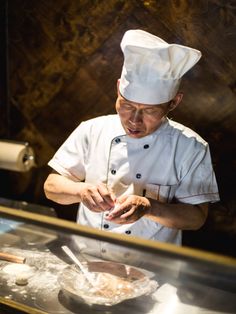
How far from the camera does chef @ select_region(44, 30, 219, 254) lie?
6.06ft

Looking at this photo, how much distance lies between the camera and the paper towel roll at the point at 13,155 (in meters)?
2.94

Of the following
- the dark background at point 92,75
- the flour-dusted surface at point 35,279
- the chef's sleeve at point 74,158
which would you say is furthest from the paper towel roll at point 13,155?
the flour-dusted surface at point 35,279

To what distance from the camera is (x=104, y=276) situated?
5.11ft

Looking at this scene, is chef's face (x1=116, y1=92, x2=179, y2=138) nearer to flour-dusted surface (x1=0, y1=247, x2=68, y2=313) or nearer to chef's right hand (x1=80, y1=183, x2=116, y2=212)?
chef's right hand (x1=80, y1=183, x2=116, y2=212)

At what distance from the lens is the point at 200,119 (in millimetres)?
2613

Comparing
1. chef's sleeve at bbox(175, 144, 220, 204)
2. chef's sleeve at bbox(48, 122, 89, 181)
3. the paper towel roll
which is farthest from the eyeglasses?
the paper towel roll

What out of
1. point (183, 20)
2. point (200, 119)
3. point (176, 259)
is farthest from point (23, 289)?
point (183, 20)

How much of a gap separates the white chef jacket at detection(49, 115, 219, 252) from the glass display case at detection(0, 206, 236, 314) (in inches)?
22.5

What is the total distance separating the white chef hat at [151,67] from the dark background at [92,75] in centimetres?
66

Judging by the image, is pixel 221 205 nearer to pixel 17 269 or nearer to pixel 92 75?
pixel 92 75

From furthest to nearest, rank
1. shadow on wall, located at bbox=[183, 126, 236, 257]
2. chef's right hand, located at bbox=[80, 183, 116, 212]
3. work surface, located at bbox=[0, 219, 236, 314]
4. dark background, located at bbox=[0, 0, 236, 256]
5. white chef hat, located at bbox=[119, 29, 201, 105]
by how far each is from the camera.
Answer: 1. shadow on wall, located at bbox=[183, 126, 236, 257]
2. dark background, located at bbox=[0, 0, 236, 256]
3. white chef hat, located at bbox=[119, 29, 201, 105]
4. chef's right hand, located at bbox=[80, 183, 116, 212]
5. work surface, located at bbox=[0, 219, 236, 314]

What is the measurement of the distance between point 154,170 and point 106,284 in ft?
2.61

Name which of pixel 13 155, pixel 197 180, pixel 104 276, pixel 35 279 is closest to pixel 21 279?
pixel 35 279

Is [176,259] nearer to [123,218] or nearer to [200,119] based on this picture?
[123,218]
